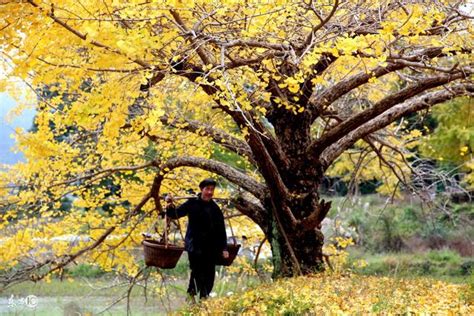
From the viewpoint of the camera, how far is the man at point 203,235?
7.40m

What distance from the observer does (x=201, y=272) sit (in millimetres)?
7434

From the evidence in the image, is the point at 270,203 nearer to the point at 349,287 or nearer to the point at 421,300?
the point at 349,287

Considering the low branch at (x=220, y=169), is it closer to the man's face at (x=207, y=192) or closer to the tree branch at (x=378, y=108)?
the tree branch at (x=378, y=108)

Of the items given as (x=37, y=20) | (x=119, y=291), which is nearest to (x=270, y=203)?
(x=37, y=20)

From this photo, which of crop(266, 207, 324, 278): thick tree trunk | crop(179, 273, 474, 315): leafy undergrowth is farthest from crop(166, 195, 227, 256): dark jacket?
crop(266, 207, 324, 278): thick tree trunk

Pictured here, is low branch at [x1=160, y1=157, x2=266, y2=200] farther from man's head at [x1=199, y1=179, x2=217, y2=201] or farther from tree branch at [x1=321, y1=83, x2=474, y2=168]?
man's head at [x1=199, y1=179, x2=217, y2=201]

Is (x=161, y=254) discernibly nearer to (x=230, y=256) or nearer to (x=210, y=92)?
(x=230, y=256)

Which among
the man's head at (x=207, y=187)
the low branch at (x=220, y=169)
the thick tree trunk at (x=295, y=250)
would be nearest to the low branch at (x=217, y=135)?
the low branch at (x=220, y=169)

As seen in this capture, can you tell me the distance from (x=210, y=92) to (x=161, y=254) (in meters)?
1.71

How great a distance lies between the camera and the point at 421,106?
842 cm

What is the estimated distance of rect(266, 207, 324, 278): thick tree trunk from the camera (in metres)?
8.50

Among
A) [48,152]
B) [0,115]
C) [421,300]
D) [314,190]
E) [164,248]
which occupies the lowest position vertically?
[421,300]

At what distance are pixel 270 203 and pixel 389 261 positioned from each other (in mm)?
12006

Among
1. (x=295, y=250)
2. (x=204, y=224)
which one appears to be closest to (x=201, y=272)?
(x=204, y=224)
